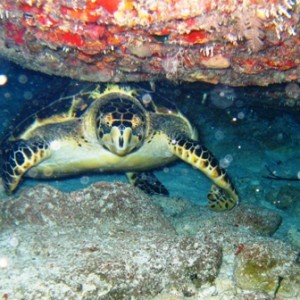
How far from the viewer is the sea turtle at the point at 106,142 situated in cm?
444

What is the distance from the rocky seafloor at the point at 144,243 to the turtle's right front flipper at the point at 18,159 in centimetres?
41

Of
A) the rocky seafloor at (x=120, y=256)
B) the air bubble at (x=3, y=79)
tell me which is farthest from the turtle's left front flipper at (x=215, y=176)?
the air bubble at (x=3, y=79)

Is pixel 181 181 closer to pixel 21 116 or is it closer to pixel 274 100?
pixel 274 100

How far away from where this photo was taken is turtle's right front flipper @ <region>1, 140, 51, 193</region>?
4.41 m

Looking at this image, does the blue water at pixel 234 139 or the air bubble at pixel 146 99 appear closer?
the air bubble at pixel 146 99

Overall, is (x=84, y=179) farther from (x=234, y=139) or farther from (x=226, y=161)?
(x=234, y=139)

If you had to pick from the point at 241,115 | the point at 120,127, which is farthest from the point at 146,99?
the point at 241,115

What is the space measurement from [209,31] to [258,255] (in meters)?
1.85

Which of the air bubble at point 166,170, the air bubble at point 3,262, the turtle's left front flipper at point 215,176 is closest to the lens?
the air bubble at point 3,262

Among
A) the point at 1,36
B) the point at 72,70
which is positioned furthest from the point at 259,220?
the point at 1,36

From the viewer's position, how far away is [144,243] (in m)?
2.67

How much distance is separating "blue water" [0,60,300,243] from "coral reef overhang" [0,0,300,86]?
5.51 feet

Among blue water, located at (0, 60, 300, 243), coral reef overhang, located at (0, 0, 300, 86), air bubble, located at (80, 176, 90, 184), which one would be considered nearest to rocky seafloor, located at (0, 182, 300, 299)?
coral reef overhang, located at (0, 0, 300, 86)

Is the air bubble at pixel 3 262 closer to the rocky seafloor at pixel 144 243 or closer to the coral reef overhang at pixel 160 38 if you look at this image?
the rocky seafloor at pixel 144 243
